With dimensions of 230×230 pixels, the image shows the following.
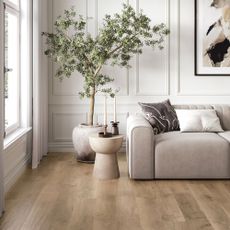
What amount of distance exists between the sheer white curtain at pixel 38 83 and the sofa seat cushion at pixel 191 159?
1.50m

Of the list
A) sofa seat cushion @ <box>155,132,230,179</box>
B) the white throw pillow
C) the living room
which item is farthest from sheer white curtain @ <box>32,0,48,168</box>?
the white throw pillow

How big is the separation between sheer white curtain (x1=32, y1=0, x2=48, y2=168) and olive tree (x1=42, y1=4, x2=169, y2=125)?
17 centimetres

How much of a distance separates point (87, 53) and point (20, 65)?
811 mm

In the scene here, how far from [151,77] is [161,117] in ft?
3.42

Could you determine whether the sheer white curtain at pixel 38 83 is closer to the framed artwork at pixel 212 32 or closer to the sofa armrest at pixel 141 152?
the sofa armrest at pixel 141 152

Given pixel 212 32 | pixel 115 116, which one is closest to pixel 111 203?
pixel 115 116

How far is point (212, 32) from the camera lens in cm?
604

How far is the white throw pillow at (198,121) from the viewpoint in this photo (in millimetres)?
5156

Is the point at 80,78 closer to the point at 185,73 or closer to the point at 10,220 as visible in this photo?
the point at 185,73

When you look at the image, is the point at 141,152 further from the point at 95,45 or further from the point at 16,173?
the point at 95,45

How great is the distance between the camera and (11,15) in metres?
4.88

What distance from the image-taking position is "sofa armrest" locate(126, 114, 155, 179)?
15.1 feet

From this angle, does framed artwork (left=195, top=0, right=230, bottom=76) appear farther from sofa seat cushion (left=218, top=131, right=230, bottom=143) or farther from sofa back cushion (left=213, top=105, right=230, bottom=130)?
sofa seat cushion (left=218, top=131, right=230, bottom=143)

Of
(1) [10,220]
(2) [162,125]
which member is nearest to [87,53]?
(2) [162,125]
